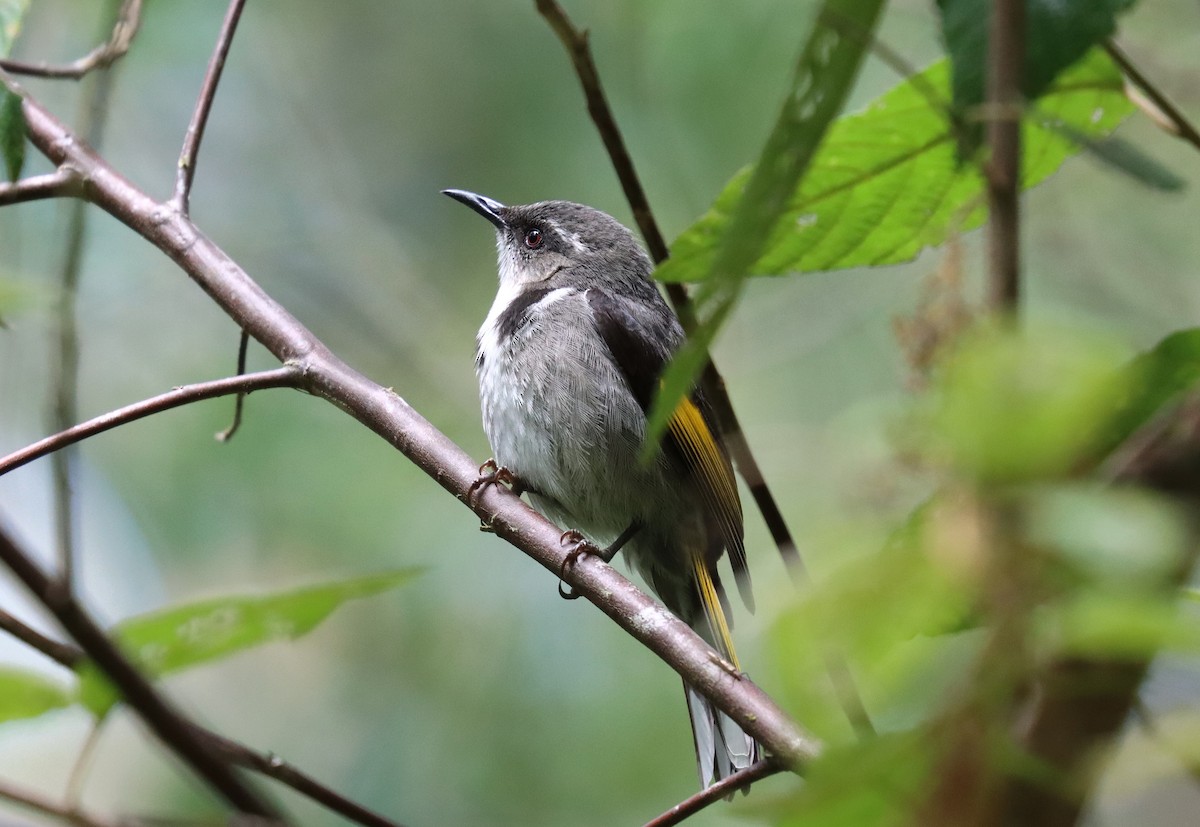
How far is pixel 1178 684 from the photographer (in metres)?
0.97

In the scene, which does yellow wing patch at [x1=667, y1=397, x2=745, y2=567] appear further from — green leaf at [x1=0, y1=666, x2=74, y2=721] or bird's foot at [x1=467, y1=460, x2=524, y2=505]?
green leaf at [x1=0, y1=666, x2=74, y2=721]

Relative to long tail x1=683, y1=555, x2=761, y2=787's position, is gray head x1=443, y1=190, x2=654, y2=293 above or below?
above

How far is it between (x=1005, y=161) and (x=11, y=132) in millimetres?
1439

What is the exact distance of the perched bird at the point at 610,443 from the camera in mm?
3992

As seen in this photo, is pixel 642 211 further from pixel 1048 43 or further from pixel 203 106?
pixel 1048 43

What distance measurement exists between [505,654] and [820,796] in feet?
21.1

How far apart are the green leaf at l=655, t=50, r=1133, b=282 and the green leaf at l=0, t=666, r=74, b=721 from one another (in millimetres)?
1026

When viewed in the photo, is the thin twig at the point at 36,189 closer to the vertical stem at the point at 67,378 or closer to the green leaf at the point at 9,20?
the green leaf at the point at 9,20

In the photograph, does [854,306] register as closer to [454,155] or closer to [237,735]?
[454,155]

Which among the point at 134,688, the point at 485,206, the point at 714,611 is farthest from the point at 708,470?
the point at 134,688

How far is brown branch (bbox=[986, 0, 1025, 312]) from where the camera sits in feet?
2.72

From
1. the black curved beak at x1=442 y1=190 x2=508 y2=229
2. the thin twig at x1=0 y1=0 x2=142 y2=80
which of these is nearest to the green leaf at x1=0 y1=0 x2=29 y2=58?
the thin twig at x1=0 y1=0 x2=142 y2=80

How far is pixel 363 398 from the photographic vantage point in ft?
8.38

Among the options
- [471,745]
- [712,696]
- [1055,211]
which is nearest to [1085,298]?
[1055,211]
